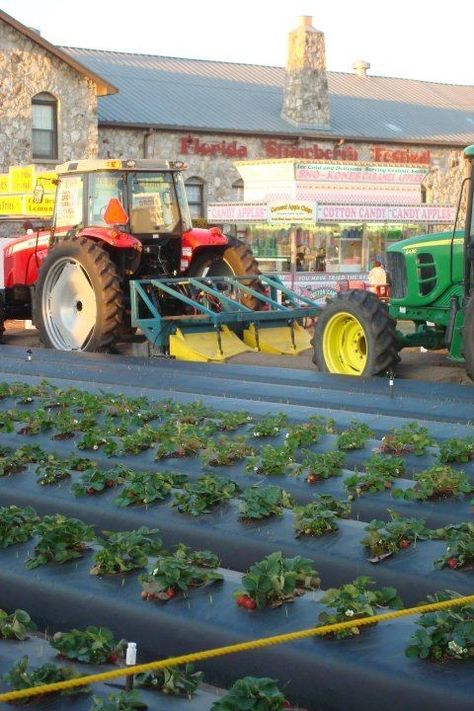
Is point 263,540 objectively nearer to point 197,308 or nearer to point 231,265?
point 197,308

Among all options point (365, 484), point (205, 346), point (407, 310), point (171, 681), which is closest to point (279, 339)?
point (205, 346)

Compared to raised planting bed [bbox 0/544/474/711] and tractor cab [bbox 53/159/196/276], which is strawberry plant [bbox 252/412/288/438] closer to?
raised planting bed [bbox 0/544/474/711]

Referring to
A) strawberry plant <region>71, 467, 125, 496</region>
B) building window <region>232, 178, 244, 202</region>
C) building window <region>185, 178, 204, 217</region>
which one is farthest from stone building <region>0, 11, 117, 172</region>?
strawberry plant <region>71, 467, 125, 496</region>

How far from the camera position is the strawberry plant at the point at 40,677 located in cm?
452

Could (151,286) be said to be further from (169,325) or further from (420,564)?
(420,564)

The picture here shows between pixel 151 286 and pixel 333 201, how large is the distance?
12361mm

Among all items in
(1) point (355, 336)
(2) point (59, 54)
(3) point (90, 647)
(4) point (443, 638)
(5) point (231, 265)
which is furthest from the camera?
(2) point (59, 54)

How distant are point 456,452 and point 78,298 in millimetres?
8805

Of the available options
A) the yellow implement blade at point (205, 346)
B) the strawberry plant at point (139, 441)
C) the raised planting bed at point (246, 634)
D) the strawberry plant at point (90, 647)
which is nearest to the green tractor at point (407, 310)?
the yellow implement blade at point (205, 346)

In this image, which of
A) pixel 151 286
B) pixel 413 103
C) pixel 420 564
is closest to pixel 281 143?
pixel 413 103

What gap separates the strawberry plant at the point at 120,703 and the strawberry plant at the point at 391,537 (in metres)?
1.79

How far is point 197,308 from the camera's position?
47.8 feet

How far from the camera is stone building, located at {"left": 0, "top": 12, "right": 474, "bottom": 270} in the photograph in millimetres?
30016

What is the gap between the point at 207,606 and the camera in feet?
17.6
